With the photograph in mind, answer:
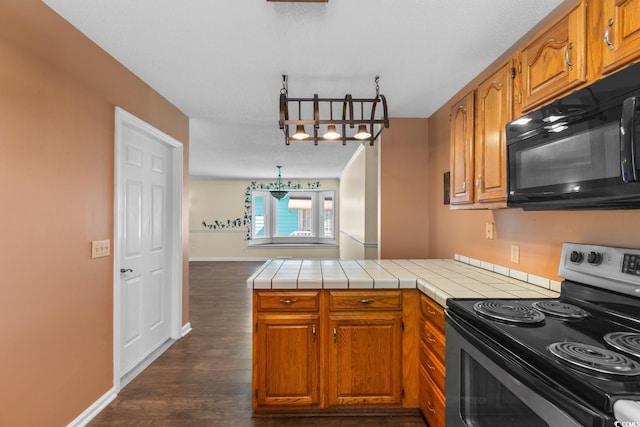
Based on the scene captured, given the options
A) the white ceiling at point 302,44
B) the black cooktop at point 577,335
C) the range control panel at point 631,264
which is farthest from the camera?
the white ceiling at point 302,44

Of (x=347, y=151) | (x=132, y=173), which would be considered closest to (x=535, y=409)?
(x=132, y=173)

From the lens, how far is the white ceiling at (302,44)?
62.3 inches

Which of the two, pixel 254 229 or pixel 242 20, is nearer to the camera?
pixel 242 20

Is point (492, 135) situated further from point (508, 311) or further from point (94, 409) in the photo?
point (94, 409)

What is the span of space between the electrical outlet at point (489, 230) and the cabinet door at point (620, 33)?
50.3 inches

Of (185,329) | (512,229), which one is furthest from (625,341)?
(185,329)

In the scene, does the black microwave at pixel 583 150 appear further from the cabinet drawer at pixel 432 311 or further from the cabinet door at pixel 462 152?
the cabinet drawer at pixel 432 311

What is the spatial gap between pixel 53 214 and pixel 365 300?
182cm

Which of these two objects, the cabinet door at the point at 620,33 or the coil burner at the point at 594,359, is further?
the cabinet door at the point at 620,33

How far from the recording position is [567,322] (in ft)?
3.82

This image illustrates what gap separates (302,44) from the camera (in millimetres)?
1888

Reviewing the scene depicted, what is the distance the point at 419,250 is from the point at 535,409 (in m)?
2.39

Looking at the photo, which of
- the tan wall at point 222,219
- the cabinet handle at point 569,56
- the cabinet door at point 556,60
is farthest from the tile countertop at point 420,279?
the tan wall at point 222,219

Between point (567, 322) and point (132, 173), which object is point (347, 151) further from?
point (567, 322)
